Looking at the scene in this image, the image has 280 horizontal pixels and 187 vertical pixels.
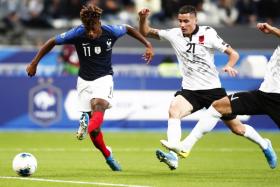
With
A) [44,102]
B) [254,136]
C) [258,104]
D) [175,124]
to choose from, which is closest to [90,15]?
[175,124]

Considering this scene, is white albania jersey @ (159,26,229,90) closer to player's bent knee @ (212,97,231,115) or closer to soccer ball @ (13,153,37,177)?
player's bent knee @ (212,97,231,115)

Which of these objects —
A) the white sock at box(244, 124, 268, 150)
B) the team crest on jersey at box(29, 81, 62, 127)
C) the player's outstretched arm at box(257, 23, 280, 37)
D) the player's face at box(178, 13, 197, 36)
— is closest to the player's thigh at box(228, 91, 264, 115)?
the white sock at box(244, 124, 268, 150)

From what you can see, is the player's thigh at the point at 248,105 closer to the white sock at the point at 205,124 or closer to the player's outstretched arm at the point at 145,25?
the white sock at the point at 205,124

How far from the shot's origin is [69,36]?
11.7 meters

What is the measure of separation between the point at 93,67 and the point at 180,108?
1.31m

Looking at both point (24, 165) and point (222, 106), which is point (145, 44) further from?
point (24, 165)

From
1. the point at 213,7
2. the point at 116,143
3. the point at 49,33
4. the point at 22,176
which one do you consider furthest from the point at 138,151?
the point at 213,7

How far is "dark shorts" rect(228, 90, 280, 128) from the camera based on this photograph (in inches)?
443

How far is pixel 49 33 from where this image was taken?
24984 mm

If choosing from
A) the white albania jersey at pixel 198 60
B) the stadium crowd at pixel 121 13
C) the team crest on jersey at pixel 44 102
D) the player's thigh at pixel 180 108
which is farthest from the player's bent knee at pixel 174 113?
the stadium crowd at pixel 121 13

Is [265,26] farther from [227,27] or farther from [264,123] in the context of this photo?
[227,27]

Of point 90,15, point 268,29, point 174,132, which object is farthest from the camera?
point 174,132

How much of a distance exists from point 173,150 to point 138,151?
4.24 m

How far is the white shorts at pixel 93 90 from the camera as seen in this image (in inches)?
464
